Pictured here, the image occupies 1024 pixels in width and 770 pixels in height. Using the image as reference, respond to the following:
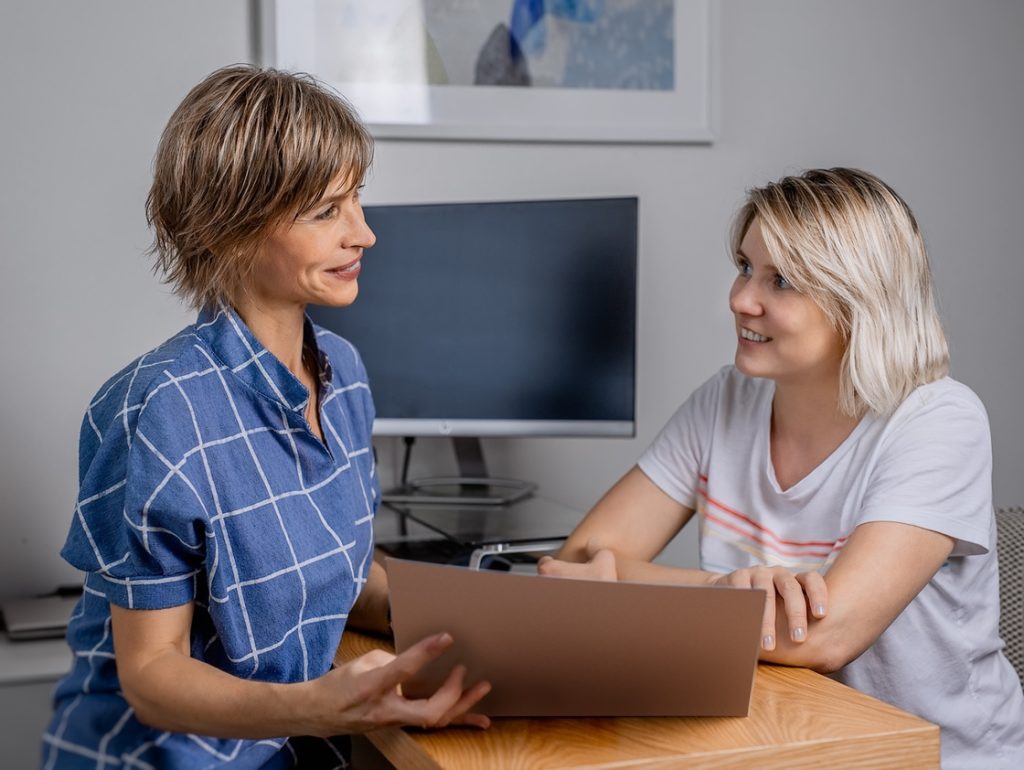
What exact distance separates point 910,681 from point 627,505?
428mm

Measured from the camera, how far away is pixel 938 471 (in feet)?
4.24

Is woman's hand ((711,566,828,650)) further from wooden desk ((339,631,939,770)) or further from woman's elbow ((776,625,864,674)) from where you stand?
wooden desk ((339,631,939,770))

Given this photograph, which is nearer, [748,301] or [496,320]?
[748,301]

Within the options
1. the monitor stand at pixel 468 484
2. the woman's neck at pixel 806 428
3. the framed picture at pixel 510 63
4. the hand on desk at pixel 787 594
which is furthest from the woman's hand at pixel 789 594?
the framed picture at pixel 510 63

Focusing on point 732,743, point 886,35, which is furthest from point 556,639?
A: point 886,35

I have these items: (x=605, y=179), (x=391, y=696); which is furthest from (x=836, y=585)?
(x=605, y=179)

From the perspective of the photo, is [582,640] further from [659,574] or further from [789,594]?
[659,574]

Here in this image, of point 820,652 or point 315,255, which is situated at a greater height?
point 315,255

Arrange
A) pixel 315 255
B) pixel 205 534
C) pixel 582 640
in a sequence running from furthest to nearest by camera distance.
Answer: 1. pixel 315 255
2. pixel 205 534
3. pixel 582 640

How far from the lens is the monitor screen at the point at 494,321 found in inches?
81.8

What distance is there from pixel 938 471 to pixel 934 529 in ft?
0.25

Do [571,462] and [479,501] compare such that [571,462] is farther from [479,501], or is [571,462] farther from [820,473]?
[820,473]

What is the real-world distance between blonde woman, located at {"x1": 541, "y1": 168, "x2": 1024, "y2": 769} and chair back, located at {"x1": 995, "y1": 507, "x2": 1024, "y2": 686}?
0.18 m

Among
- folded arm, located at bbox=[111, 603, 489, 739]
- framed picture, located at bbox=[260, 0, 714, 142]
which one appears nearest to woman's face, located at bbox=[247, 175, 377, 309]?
folded arm, located at bbox=[111, 603, 489, 739]
